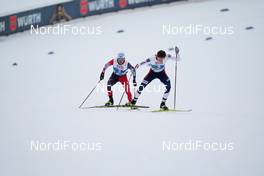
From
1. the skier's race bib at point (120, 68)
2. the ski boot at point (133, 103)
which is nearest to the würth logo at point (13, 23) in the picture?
the skier's race bib at point (120, 68)

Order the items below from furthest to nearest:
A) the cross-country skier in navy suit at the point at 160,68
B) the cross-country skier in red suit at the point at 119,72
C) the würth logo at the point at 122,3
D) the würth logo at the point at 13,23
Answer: the würth logo at the point at 13,23, the würth logo at the point at 122,3, the cross-country skier in red suit at the point at 119,72, the cross-country skier in navy suit at the point at 160,68

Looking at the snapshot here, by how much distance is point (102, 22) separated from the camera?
17047 millimetres

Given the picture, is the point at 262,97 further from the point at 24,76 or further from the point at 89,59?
the point at 24,76

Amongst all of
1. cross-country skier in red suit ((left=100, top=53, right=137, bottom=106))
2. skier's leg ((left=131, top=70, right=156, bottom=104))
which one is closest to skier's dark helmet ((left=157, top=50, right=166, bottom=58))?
skier's leg ((left=131, top=70, right=156, bottom=104))

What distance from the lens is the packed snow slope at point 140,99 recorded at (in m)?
8.59

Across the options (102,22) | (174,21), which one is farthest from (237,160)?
(102,22)

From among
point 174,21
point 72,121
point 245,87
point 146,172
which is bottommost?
point 146,172

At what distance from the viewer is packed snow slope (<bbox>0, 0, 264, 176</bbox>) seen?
8.59m

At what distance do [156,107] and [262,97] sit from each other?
255 centimetres

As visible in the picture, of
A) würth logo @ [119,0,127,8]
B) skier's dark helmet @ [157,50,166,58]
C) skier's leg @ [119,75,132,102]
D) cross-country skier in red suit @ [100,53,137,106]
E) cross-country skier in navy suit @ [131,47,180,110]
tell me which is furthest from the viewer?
würth logo @ [119,0,127,8]

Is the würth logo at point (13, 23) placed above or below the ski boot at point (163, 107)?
above

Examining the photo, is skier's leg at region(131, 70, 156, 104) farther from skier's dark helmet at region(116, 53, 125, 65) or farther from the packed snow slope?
skier's dark helmet at region(116, 53, 125, 65)

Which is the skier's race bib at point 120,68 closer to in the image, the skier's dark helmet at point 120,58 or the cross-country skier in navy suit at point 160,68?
the skier's dark helmet at point 120,58

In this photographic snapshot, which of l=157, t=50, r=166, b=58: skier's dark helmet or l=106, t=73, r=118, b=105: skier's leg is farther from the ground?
l=157, t=50, r=166, b=58: skier's dark helmet
